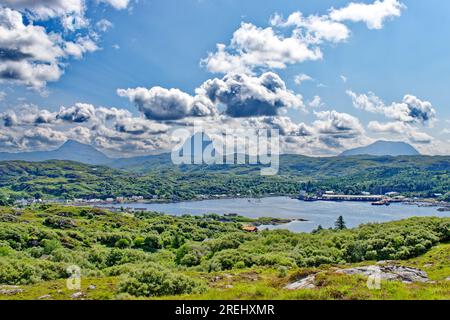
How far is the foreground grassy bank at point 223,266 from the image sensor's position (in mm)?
17266

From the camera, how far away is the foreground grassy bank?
17.3 meters

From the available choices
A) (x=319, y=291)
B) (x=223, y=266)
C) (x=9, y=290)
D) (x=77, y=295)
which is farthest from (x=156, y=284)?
(x=223, y=266)

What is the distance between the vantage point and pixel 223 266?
4438cm

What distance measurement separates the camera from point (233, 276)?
31.4 metres

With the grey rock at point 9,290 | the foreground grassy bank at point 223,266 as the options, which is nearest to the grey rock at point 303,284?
the foreground grassy bank at point 223,266

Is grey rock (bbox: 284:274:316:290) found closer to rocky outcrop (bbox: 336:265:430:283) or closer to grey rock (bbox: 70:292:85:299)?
rocky outcrop (bbox: 336:265:430:283)

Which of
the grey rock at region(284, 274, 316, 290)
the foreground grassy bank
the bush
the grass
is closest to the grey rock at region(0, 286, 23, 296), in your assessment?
the foreground grassy bank

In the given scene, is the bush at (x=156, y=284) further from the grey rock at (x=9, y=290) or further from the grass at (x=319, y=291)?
the grey rock at (x=9, y=290)

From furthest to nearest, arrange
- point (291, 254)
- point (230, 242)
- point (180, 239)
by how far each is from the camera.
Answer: point (180, 239)
point (230, 242)
point (291, 254)

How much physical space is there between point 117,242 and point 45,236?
59.0 ft

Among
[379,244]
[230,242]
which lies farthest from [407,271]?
[230,242]
